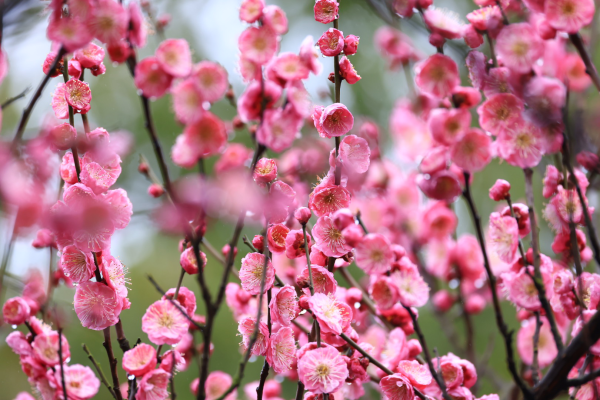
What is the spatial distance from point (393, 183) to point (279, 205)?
1.04 m

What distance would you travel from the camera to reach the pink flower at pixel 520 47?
643 mm

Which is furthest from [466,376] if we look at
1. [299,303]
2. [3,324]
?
[3,324]

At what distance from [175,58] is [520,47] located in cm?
47

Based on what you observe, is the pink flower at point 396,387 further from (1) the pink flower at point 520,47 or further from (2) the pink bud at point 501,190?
(1) the pink flower at point 520,47

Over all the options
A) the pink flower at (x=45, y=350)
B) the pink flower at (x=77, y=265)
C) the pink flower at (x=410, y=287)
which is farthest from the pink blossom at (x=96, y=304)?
the pink flower at (x=410, y=287)

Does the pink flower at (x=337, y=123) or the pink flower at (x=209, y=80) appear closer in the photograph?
the pink flower at (x=209, y=80)

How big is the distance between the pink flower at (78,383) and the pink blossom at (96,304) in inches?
6.3

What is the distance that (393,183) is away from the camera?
5.45 ft

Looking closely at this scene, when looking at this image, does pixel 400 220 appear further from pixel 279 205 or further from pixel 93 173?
pixel 93 173

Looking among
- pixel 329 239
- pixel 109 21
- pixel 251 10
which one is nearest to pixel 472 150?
pixel 329 239

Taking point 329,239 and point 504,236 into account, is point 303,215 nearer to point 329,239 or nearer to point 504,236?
point 329,239

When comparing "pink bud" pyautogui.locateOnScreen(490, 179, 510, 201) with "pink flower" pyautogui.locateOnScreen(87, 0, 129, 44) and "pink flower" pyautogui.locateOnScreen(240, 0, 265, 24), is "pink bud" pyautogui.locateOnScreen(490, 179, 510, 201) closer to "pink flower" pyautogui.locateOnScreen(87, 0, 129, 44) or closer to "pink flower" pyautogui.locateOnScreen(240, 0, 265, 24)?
"pink flower" pyautogui.locateOnScreen(240, 0, 265, 24)

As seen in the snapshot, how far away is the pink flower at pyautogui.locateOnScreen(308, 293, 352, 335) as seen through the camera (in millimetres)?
681

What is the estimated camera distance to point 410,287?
0.76m
